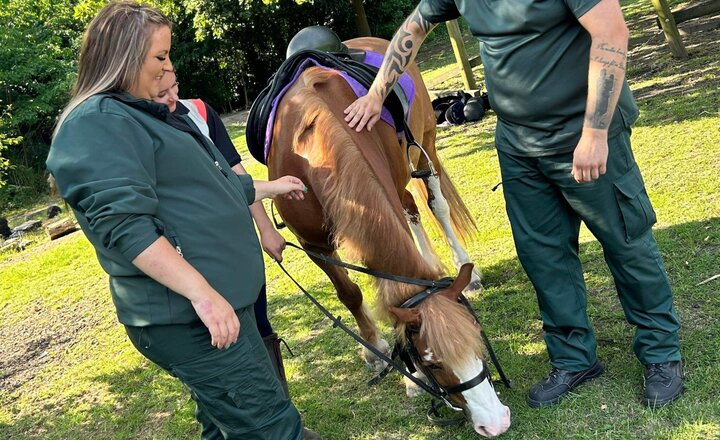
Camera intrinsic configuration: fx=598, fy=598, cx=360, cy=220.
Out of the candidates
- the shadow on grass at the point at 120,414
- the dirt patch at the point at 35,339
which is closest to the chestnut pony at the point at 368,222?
the shadow on grass at the point at 120,414

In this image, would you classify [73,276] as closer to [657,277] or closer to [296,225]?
[296,225]

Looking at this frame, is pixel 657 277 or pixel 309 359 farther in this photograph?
pixel 309 359

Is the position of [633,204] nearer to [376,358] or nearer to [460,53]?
[376,358]

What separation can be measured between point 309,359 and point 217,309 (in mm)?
2185

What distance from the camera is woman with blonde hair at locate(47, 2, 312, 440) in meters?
1.64

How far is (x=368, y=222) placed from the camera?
8.31 feet

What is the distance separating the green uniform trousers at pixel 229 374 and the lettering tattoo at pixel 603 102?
1.43 m

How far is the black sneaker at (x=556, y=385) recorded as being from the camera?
2773 millimetres

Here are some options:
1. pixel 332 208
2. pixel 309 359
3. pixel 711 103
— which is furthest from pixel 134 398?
pixel 711 103

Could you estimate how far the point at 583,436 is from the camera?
253 centimetres

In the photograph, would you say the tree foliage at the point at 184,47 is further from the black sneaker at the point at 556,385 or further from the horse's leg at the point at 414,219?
the black sneaker at the point at 556,385

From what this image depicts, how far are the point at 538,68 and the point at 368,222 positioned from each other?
91 cm

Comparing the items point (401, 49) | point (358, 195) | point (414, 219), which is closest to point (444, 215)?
point (414, 219)

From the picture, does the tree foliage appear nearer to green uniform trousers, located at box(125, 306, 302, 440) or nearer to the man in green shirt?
the man in green shirt
